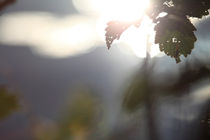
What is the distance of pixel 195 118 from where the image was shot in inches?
48.6

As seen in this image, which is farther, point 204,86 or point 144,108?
point 204,86

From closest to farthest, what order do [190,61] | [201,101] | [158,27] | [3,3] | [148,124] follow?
[3,3] < [158,27] < [148,124] < [190,61] < [201,101]

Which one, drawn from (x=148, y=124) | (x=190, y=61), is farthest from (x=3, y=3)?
(x=190, y=61)

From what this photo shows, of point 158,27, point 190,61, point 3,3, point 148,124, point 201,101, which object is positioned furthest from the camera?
point 201,101

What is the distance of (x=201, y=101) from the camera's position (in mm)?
1270

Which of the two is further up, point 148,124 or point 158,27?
point 158,27

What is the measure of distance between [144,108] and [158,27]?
0.37 metres

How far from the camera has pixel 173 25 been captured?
2.64ft

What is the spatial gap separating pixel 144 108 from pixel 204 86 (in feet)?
0.95

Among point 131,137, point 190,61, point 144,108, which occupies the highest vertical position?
point 190,61

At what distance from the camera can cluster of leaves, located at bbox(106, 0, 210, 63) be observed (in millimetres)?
793

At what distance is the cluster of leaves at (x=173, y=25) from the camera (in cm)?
79

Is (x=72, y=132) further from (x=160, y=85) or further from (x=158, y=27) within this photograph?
(x=158, y=27)

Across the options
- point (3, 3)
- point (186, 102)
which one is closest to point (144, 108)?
point (186, 102)
